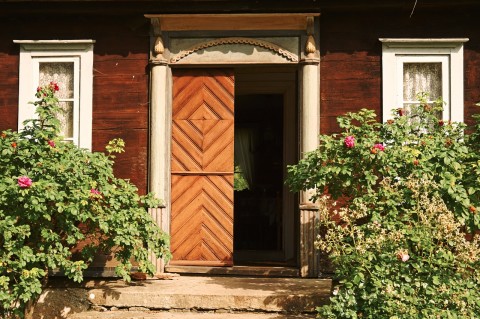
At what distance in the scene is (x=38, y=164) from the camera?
656 centimetres

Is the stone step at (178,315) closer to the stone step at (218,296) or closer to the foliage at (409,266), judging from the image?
the stone step at (218,296)

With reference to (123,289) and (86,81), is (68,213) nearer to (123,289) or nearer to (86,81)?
(123,289)

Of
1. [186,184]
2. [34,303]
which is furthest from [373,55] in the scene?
[34,303]

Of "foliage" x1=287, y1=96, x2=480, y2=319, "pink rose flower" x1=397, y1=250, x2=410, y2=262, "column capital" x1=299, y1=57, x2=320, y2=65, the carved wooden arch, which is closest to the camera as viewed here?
"pink rose flower" x1=397, y1=250, x2=410, y2=262

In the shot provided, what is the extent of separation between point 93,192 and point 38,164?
0.60 metres

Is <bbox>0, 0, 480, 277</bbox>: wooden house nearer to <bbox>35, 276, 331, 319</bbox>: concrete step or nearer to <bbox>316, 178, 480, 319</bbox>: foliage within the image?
<bbox>35, 276, 331, 319</bbox>: concrete step

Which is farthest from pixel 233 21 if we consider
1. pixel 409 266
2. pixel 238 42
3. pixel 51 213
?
pixel 409 266

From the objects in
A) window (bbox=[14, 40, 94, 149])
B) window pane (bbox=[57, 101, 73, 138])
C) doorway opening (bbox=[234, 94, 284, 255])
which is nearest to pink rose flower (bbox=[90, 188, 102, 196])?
window (bbox=[14, 40, 94, 149])

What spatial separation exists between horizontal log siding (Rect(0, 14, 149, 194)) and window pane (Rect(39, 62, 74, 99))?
32 cm

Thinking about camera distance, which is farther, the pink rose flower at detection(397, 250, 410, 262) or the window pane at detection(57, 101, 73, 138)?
the window pane at detection(57, 101, 73, 138)

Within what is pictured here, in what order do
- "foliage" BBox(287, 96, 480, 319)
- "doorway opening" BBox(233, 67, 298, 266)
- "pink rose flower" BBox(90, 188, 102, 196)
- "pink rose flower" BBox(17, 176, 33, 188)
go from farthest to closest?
"doorway opening" BBox(233, 67, 298, 266)
"pink rose flower" BBox(90, 188, 102, 196)
"pink rose flower" BBox(17, 176, 33, 188)
"foliage" BBox(287, 96, 480, 319)

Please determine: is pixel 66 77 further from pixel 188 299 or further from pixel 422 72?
pixel 422 72

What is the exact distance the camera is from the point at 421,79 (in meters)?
8.17

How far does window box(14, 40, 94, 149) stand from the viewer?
827 cm
